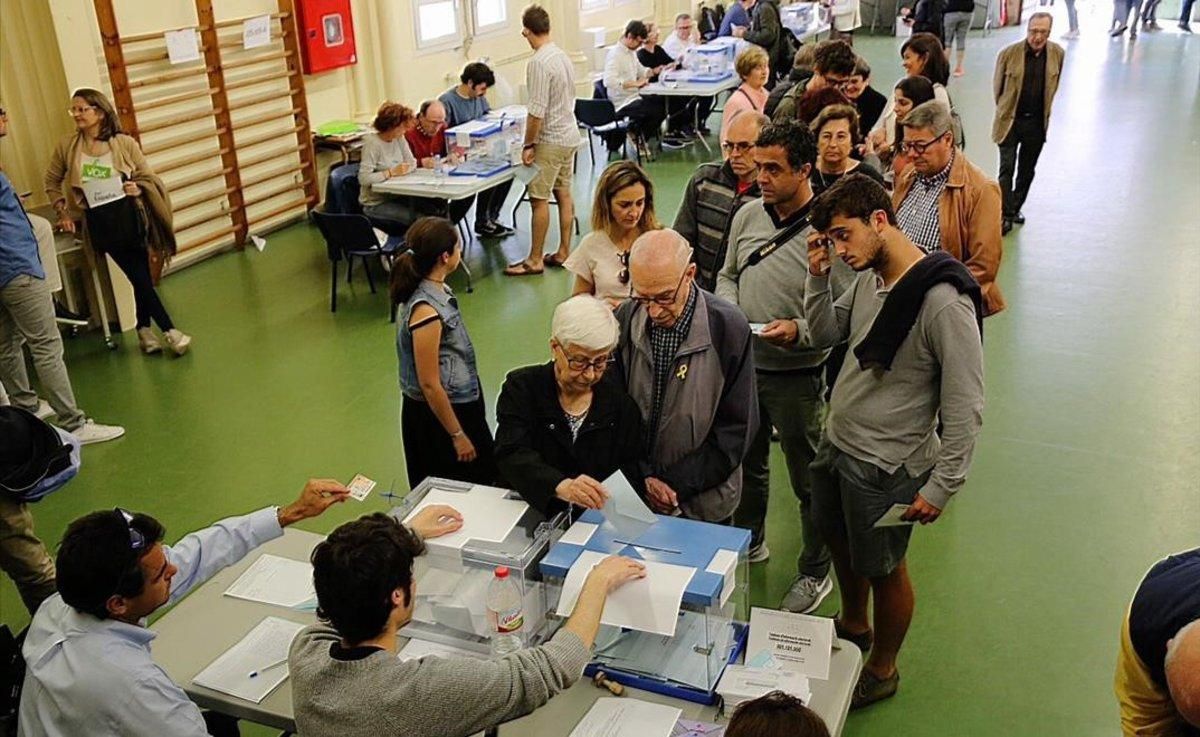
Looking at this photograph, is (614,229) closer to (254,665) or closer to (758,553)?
(758,553)

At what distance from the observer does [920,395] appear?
9.39ft

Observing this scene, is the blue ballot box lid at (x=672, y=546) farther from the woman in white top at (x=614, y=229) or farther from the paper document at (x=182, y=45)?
the paper document at (x=182, y=45)

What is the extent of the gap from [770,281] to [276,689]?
2.02 m

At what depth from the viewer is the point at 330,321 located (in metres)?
6.65

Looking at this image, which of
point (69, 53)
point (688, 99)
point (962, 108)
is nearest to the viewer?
point (69, 53)

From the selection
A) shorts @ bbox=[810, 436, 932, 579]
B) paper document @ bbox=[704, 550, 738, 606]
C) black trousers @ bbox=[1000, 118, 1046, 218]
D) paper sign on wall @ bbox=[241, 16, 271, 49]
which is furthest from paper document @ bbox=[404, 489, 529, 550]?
paper sign on wall @ bbox=[241, 16, 271, 49]

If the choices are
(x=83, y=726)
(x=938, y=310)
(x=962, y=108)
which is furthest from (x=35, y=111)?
(x=962, y=108)

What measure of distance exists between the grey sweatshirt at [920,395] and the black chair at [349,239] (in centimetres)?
422

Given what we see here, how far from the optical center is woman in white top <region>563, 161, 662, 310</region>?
12.1 ft

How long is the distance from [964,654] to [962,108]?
9.56 metres

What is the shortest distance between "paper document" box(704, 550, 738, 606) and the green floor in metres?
1.21

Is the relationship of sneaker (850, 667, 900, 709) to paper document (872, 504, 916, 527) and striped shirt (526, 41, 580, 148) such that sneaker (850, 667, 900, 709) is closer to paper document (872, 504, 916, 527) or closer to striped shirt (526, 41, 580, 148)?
paper document (872, 504, 916, 527)

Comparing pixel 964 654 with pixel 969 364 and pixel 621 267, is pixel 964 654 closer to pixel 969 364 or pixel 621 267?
pixel 969 364

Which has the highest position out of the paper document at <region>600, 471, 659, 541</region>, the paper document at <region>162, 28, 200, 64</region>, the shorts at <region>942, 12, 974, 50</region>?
the paper document at <region>162, 28, 200, 64</region>
